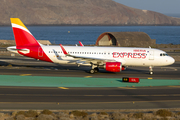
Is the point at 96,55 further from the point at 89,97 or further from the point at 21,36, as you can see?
the point at 89,97

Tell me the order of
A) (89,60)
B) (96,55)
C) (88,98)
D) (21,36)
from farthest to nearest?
(21,36), (96,55), (89,60), (88,98)

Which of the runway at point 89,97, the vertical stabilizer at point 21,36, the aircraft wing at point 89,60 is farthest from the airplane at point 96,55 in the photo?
the runway at point 89,97

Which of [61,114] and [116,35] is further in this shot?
[116,35]

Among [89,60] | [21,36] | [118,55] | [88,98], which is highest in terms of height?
[21,36]

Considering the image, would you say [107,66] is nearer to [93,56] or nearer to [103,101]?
[93,56]

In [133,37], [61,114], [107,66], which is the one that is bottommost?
[61,114]

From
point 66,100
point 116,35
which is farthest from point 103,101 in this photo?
point 116,35

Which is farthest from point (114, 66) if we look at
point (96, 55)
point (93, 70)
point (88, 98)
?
point (88, 98)

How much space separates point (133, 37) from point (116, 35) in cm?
668

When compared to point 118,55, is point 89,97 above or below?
below

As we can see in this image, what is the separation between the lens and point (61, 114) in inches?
797

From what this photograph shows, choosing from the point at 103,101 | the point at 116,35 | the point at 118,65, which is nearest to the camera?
the point at 103,101

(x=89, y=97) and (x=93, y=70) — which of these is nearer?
(x=89, y=97)

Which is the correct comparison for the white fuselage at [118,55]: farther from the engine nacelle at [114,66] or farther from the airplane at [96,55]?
the engine nacelle at [114,66]
